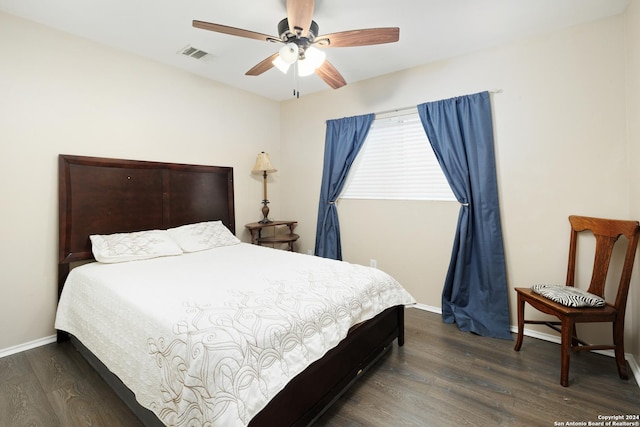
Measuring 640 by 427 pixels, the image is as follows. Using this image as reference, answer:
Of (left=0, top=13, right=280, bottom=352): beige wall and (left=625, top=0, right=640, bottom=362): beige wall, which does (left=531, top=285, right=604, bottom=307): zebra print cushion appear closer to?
(left=625, top=0, right=640, bottom=362): beige wall

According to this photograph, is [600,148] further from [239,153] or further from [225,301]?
[239,153]

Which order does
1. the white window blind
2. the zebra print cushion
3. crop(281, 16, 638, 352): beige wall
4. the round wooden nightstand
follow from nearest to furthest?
the zebra print cushion
crop(281, 16, 638, 352): beige wall
the white window blind
the round wooden nightstand

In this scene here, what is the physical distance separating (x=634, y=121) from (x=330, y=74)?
2230mm

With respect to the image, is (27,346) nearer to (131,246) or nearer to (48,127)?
(131,246)

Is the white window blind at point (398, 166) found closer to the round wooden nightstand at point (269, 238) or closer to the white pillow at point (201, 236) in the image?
the round wooden nightstand at point (269, 238)

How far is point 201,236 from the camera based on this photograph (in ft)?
10.1

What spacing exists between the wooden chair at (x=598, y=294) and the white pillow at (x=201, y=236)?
287cm

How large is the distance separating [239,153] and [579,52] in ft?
11.7

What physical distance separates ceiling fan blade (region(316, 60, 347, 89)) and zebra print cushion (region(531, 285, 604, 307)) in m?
2.29

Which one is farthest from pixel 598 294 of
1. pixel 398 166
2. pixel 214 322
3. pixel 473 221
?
pixel 214 322

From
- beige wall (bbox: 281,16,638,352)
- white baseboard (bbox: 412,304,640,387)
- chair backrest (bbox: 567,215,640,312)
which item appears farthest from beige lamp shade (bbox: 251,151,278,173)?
chair backrest (bbox: 567,215,640,312)

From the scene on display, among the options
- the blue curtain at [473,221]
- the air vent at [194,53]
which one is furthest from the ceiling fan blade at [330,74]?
the air vent at [194,53]

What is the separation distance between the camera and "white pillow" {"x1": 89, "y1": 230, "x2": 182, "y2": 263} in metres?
2.44

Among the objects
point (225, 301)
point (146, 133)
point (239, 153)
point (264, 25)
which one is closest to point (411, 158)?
point (264, 25)
